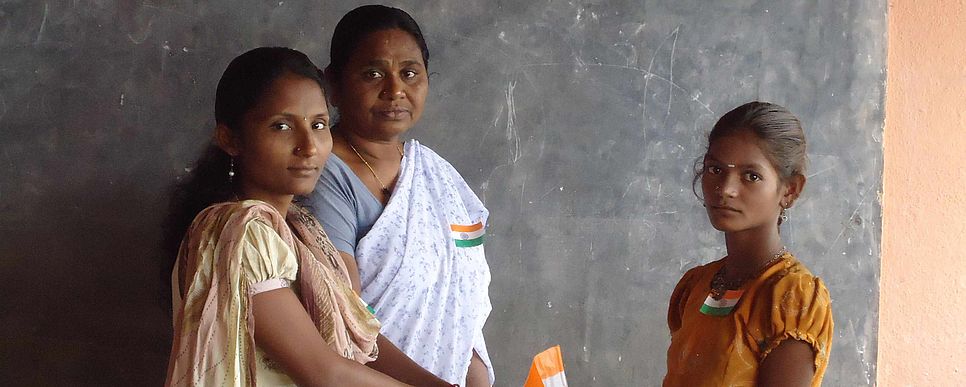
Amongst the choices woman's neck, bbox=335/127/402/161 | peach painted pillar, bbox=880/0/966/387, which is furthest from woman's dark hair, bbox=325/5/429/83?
peach painted pillar, bbox=880/0/966/387

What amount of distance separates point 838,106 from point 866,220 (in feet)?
1.22

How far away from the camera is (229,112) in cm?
167

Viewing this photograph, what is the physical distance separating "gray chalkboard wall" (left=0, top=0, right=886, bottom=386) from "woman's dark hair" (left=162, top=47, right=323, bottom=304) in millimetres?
662

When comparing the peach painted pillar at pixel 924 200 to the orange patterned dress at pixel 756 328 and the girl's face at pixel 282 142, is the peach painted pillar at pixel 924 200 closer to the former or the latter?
the orange patterned dress at pixel 756 328

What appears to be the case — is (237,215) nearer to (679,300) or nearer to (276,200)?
(276,200)

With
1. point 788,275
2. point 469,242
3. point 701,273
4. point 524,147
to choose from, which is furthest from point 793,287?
point 524,147

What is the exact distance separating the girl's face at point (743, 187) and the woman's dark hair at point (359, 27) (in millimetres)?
708

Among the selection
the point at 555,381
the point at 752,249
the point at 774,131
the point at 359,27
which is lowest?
the point at 555,381

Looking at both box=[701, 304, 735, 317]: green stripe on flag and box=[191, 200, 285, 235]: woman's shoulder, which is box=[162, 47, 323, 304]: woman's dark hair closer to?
box=[191, 200, 285, 235]: woman's shoulder

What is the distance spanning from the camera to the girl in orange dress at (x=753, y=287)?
5.43ft

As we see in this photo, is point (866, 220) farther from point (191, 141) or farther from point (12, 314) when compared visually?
point (12, 314)

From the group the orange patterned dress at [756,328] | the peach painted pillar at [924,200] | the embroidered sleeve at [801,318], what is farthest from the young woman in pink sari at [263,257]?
the peach painted pillar at [924,200]

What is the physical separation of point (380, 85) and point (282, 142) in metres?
0.38

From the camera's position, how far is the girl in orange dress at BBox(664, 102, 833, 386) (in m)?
1.66
